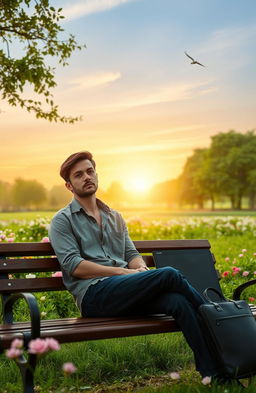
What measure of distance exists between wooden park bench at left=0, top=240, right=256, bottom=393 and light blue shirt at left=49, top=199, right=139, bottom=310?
261mm

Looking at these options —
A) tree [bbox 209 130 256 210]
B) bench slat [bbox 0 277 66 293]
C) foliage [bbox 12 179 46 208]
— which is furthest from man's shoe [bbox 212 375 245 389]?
foliage [bbox 12 179 46 208]

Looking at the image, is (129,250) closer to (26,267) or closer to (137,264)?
(137,264)

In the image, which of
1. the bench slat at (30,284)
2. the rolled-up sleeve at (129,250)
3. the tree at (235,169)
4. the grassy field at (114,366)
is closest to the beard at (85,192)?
the rolled-up sleeve at (129,250)

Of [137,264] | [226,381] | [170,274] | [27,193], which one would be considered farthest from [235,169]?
[226,381]

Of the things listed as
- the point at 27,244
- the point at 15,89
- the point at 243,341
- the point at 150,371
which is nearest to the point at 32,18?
the point at 15,89

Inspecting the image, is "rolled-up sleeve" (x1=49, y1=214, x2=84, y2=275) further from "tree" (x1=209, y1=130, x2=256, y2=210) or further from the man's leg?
"tree" (x1=209, y1=130, x2=256, y2=210)

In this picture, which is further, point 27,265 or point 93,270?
point 27,265

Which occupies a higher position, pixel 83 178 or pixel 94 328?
pixel 83 178

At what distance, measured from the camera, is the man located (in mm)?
4117

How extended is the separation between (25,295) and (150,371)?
159 cm

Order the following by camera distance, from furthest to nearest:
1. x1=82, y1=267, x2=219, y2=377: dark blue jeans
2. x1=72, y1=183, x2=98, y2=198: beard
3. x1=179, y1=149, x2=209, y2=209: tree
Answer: x1=179, y1=149, x2=209, y2=209: tree
x1=72, y1=183, x2=98, y2=198: beard
x1=82, y1=267, x2=219, y2=377: dark blue jeans

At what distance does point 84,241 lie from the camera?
4586 mm

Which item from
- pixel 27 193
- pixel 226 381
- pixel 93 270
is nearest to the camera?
pixel 226 381

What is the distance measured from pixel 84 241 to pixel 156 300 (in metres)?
0.70
